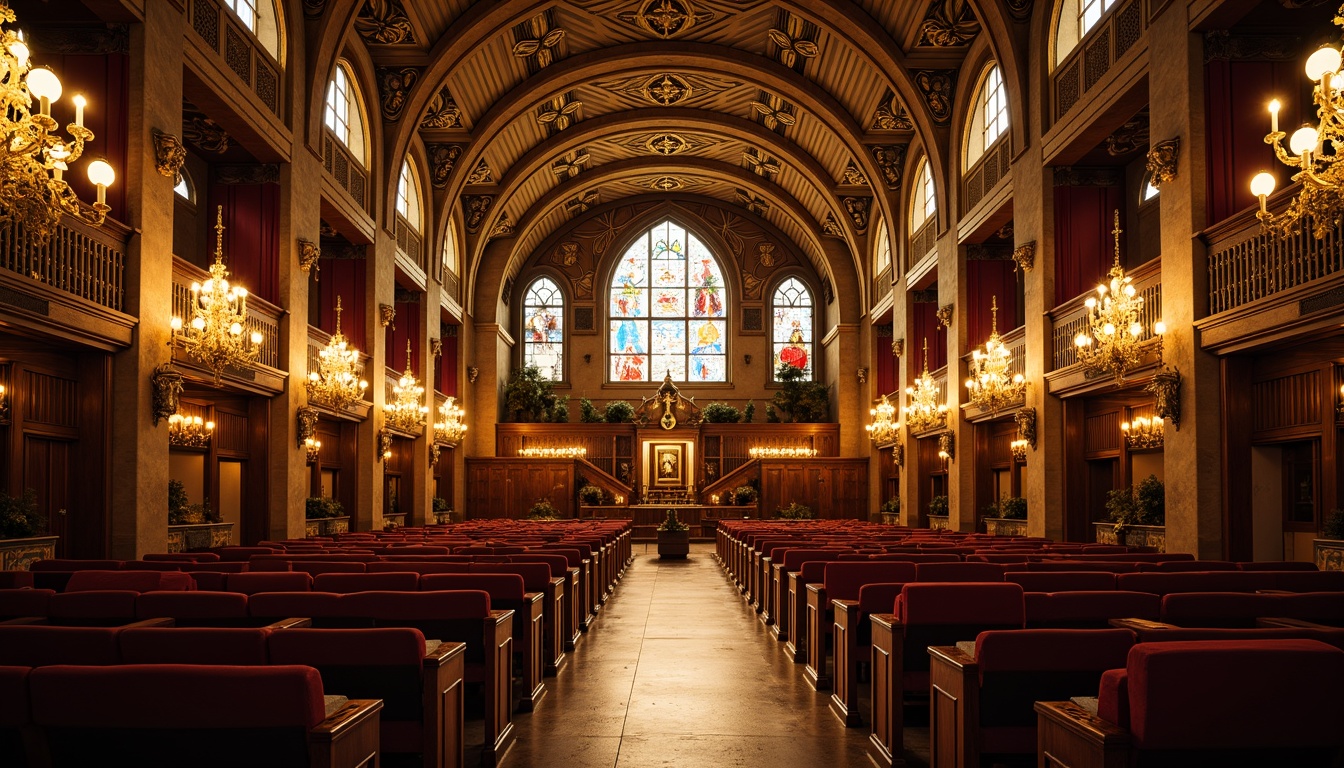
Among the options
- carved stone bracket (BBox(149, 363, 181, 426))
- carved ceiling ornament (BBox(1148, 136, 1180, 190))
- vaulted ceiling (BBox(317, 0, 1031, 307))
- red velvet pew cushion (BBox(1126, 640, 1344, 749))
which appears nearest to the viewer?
red velvet pew cushion (BBox(1126, 640, 1344, 749))

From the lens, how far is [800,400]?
1513 inches

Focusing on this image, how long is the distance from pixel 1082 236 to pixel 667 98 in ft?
52.6

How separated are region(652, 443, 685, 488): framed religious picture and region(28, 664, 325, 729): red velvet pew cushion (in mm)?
33675

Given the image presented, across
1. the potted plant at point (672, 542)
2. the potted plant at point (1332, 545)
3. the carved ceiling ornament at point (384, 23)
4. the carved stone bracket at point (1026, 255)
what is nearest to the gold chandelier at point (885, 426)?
the potted plant at point (672, 542)

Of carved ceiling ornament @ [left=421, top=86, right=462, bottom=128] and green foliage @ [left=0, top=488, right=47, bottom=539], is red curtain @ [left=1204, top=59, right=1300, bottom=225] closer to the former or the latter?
green foliage @ [left=0, top=488, right=47, bottom=539]

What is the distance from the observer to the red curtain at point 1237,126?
40.7ft

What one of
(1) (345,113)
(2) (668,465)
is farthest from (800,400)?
(1) (345,113)

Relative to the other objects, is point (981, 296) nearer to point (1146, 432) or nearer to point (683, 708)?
point (1146, 432)

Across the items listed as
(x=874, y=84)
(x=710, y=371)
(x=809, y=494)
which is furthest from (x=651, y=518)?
(x=874, y=84)

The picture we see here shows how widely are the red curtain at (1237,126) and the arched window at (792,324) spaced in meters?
28.9

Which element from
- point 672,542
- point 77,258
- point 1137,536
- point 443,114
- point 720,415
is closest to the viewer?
point 77,258

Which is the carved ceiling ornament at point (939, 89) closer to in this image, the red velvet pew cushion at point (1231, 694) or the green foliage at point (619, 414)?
the green foliage at point (619, 414)

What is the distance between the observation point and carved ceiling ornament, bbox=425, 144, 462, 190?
27.9m

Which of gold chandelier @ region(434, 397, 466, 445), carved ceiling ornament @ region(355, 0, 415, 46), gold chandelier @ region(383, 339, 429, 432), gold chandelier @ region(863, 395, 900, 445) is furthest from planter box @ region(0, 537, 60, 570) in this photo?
gold chandelier @ region(863, 395, 900, 445)
